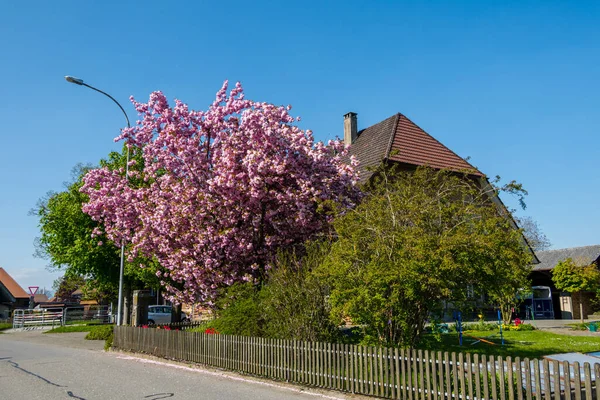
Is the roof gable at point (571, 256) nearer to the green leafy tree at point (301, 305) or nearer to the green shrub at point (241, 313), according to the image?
the green shrub at point (241, 313)

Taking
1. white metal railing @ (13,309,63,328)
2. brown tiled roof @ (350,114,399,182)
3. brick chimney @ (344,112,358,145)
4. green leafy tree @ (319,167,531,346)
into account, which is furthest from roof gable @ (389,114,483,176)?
white metal railing @ (13,309,63,328)

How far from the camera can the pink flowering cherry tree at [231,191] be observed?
50.6ft

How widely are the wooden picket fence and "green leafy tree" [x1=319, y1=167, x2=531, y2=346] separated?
101cm

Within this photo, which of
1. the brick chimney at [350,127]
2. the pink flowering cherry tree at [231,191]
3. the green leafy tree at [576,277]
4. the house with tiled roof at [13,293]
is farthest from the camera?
the house with tiled roof at [13,293]

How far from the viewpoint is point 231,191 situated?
15.4 metres

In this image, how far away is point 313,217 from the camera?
633 inches

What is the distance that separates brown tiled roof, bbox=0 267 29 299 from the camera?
261 ft

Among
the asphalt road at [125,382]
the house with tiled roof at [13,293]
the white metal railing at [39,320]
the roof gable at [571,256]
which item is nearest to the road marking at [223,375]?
the asphalt road at [125,382]

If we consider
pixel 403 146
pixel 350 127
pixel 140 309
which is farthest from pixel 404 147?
pixel 140 309

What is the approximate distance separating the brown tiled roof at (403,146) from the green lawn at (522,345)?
9355 millimetres

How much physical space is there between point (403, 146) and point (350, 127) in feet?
22.3

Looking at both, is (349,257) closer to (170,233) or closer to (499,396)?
(499,396)

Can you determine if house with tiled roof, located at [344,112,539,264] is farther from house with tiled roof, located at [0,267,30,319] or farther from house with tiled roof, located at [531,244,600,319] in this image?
house with tiled roof, located at [0,267,30,319]

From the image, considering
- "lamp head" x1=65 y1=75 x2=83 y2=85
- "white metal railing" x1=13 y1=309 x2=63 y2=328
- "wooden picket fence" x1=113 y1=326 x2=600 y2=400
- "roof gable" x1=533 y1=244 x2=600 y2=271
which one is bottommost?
"white metal railing" x1=13 y1=309 x2=63 y2=328
